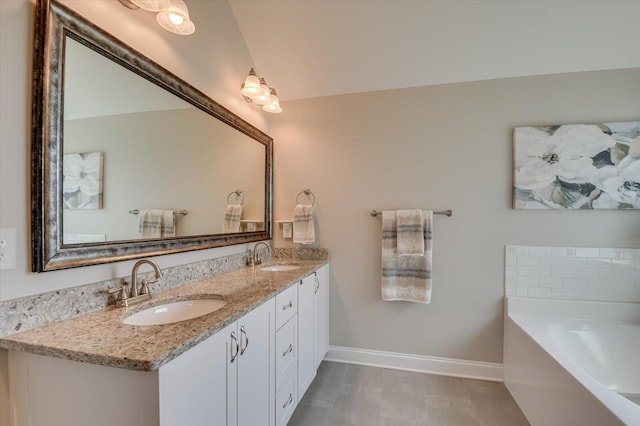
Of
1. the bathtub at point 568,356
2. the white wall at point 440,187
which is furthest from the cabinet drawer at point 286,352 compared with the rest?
the bathtub at point 568,356

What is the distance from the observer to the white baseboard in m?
2.21

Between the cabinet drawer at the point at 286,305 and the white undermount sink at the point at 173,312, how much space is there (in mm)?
313

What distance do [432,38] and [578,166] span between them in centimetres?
146

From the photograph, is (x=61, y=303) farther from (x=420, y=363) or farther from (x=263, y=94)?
(x=420, y=363)

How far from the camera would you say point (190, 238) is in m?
1.62

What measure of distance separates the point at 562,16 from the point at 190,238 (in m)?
2.83

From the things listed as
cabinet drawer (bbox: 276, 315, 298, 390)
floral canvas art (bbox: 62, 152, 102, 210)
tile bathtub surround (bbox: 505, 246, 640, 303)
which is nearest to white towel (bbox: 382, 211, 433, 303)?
tile bathtub surround (bbox: 505, 246, 640, 303)

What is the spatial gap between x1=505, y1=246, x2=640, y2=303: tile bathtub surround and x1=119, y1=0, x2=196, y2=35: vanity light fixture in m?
2.60

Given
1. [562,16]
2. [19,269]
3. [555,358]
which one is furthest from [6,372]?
[562,16]

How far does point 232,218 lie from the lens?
2033 mm

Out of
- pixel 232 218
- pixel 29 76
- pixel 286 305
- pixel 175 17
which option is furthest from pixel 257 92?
pixel 286 305

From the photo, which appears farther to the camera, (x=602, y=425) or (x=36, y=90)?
(x=602, y=425)

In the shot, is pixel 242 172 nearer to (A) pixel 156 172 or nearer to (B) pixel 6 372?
(A) pixel 156 172

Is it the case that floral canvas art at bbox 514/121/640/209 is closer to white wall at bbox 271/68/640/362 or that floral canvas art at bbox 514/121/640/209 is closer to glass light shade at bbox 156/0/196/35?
white wall at bbox 271/68/640/362
